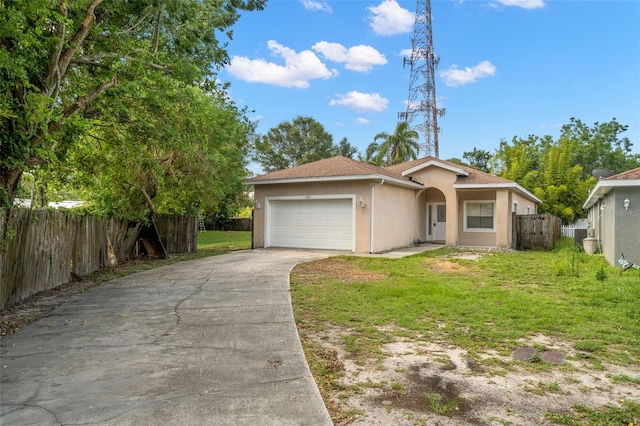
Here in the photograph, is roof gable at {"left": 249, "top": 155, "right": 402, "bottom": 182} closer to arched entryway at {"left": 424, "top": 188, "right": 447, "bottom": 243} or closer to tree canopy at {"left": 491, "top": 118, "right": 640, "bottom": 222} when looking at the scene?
arched entryway at {"left": 424, "top": 188, "right": 447, "bottom": 243}

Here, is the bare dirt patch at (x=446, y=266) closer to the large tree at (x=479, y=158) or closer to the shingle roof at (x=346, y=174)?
the shingle roof at (x=346, y=174)

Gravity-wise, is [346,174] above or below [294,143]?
below

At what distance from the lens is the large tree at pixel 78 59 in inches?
214

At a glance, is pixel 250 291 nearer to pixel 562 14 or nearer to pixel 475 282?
pixel 475 282

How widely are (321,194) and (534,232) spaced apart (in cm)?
1010

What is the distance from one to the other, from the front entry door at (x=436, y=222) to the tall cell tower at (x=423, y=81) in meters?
15.9

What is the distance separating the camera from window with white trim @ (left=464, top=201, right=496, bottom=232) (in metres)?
18.0

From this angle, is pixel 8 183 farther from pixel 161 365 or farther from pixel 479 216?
pixel 479 216

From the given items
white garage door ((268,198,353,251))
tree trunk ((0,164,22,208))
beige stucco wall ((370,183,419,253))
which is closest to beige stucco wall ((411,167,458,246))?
beige stucco wall ((370,183,419,253))

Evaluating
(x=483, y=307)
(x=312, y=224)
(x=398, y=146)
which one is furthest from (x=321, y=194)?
(x=398, y=146)

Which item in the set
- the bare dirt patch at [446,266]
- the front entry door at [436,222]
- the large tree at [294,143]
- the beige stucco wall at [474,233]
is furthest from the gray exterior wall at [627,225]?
the large tree at [294,143]

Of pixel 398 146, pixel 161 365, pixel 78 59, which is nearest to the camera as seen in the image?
pixel 161 365

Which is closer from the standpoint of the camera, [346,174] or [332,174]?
[346,174]

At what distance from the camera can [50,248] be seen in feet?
25.2
